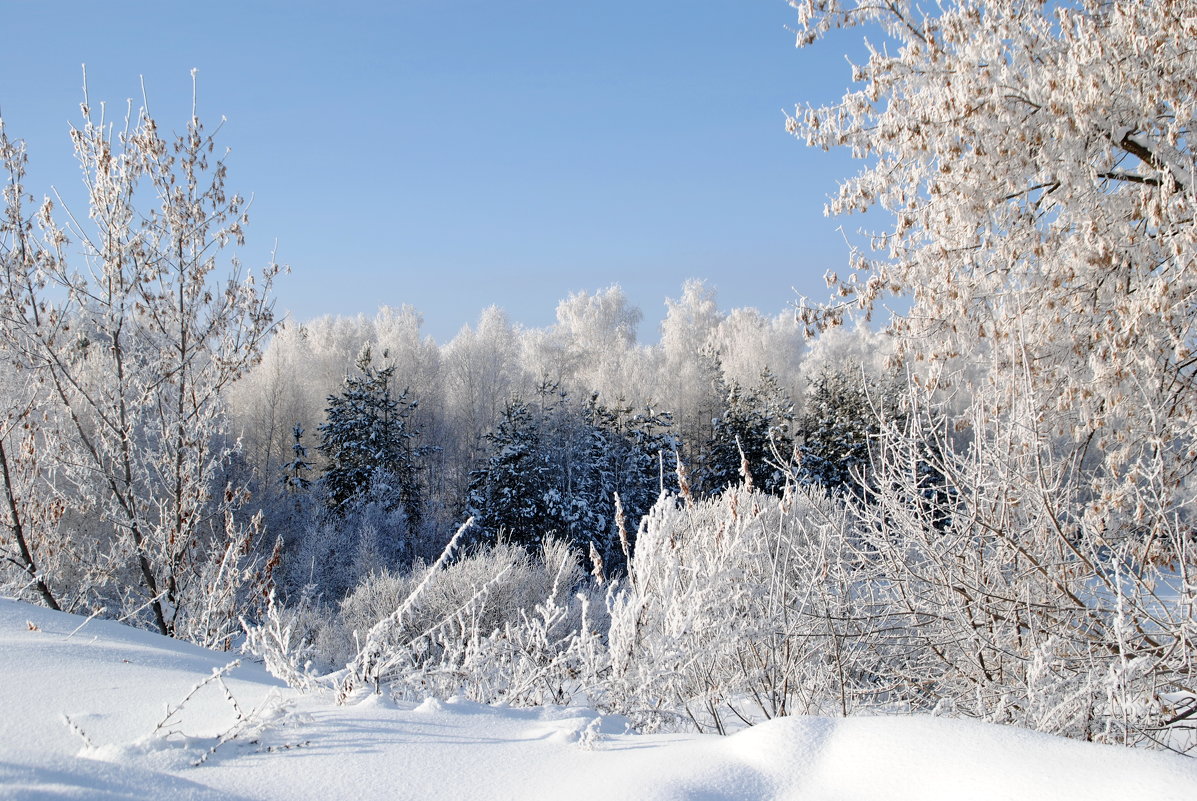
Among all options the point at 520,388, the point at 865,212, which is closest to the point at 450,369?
the point at 520,388

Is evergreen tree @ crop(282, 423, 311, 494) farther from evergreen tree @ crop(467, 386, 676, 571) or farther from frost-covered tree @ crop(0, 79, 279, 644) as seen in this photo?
frost-covered tree @ crop(0, 79, 279, 644)

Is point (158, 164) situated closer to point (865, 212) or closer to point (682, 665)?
point (682, 665)

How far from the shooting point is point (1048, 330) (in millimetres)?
7602

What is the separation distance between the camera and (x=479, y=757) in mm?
2002

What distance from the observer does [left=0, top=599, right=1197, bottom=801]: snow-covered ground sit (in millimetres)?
1722

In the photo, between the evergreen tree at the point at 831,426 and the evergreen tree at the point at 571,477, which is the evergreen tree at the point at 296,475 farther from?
the evergreen tree at the point at 831,426

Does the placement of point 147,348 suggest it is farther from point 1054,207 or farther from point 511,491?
point 511,491

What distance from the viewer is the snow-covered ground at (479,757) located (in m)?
1.72

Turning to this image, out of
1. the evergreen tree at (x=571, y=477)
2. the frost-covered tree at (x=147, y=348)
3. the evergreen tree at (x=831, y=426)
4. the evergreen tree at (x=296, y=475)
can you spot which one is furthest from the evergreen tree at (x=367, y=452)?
the frost-covered tree at (x=147, y=348)

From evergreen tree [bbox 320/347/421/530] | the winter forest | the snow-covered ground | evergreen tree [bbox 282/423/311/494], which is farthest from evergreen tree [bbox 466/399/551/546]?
the snow-covered ground

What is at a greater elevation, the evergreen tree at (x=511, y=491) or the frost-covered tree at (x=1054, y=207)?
the frost-covered tree at (x=1054, y=207)

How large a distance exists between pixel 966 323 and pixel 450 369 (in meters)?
44.8

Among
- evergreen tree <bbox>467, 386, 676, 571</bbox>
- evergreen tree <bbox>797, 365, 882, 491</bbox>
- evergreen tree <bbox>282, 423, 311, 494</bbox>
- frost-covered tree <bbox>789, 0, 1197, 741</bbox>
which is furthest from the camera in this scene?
evergreen tree <bbox>797, 365, 882, 491</bbox>

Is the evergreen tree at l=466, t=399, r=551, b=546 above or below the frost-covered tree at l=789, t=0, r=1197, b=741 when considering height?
below
